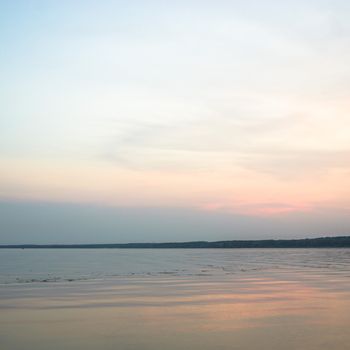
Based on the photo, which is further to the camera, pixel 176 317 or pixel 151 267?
pixel 151 267

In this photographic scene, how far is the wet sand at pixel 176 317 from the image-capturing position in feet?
39.8

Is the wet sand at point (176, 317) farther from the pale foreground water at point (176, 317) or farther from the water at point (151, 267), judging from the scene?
the water at point (151, 267)

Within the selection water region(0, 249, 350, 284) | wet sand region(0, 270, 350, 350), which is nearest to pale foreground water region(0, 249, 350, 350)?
wet sand region(0, 270, 350, 350)

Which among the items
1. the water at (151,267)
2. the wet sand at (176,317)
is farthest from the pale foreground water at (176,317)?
the water at (151,267)

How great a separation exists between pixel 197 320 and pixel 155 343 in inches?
137

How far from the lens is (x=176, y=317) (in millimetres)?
15906

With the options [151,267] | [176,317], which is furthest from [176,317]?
[151,267]

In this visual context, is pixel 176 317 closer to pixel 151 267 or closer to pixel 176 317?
pixel 176 317

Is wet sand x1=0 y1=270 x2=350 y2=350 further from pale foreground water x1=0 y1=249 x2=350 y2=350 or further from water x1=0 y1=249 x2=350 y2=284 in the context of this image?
water x1=0 y1=249 x2=350 y2=284

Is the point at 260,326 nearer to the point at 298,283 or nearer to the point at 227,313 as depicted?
the point at 227,313

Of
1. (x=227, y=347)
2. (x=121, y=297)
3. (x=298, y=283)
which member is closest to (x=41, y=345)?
(x=227, y=347)

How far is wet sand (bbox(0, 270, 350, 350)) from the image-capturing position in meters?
12.1

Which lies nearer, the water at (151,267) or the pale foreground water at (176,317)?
the pale foreground water at (176,317)

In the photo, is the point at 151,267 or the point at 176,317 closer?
the point at 176,317
